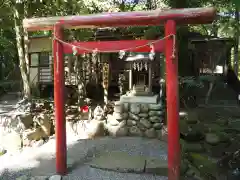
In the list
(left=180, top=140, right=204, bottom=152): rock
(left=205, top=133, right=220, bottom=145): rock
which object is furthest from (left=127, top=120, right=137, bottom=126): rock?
(left=205, top=133, right=220, bottom=145): rock

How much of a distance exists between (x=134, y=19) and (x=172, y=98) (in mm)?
1342

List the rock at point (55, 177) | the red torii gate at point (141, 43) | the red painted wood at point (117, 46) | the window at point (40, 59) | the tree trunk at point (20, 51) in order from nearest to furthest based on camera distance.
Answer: the red torii gate at point (141, 43), the red painted wood at point (117, 46), the rock at point (55, 177), the tree trunk at point (20, 51), the window at point (40, 59)

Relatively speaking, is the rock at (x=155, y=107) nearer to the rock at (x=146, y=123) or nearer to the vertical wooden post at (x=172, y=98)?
the rock at (x=146, y=123)

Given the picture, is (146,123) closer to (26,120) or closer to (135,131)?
(135,131)

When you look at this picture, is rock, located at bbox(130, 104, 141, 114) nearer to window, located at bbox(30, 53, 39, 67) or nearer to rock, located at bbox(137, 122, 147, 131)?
rock, located at bbox(137, 122, 147, 131)

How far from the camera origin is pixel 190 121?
7.47m

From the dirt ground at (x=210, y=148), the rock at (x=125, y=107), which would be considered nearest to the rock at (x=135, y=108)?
the rock at (x=125, y=107)

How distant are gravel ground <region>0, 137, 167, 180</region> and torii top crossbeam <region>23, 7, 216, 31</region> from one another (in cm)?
255

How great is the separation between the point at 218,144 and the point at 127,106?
2605 mm

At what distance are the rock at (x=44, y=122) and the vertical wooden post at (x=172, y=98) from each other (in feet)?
15.0

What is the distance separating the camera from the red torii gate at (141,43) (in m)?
3.87

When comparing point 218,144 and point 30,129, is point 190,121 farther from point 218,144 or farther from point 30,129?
point 30,129

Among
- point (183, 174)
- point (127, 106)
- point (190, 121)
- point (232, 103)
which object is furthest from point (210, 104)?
point (183, 174)

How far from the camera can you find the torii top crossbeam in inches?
147
